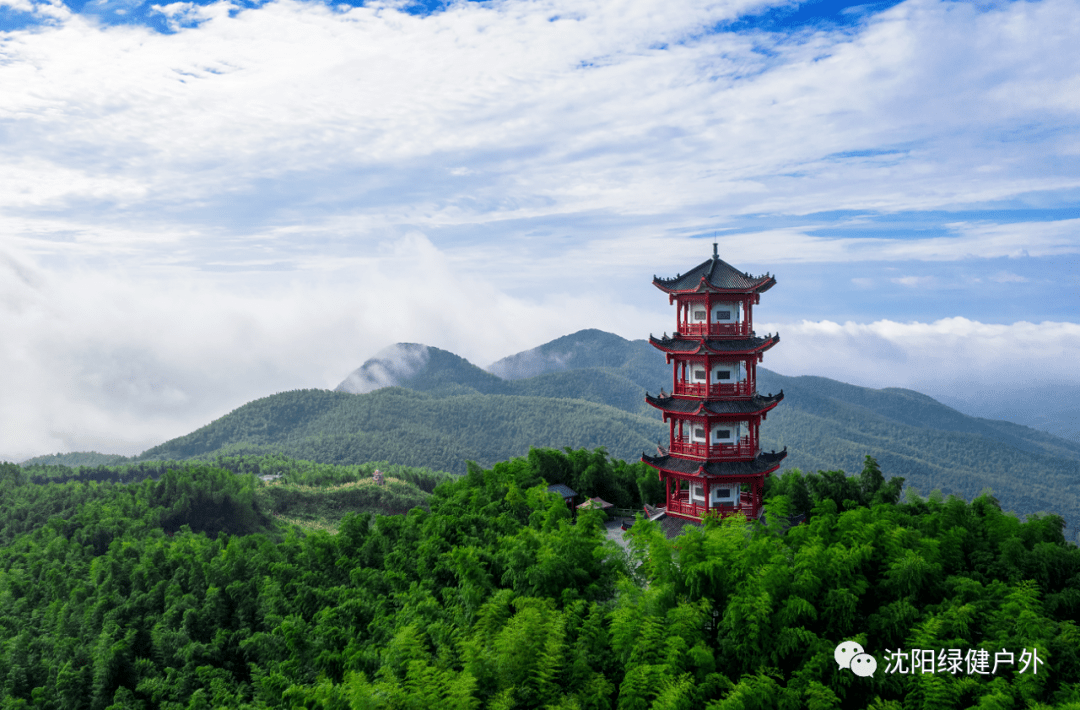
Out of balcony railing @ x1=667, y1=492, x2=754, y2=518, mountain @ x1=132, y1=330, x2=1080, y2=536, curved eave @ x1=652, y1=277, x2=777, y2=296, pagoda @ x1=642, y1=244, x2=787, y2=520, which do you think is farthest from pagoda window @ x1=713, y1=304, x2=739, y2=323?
mountain @ x1=132, y1=330, x2=1080, y2=536

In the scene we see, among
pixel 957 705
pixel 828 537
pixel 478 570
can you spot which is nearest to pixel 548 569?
pixel 478 570

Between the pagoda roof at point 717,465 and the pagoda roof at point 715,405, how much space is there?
229 cm

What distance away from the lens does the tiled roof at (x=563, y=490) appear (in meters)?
37.8

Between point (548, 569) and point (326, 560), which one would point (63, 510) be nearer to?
point (326, 560)

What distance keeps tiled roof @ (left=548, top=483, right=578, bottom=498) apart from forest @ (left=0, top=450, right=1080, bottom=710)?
1.12m

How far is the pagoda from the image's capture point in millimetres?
30125

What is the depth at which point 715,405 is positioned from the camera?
30469mm

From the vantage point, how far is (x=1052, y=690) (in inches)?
677

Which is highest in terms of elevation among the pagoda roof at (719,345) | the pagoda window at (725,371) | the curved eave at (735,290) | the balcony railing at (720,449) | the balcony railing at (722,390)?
the curved eave at (735,290)

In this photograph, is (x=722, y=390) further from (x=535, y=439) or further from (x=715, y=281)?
(x=535, y=439)

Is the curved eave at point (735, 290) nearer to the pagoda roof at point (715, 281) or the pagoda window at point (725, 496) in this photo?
the pagoda roof at point (715, 281)

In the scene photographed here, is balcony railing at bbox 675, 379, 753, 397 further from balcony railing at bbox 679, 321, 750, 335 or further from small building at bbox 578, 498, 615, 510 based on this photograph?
small building at bbox 578, 498, 615, 510

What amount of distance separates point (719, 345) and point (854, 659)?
15.1 metres

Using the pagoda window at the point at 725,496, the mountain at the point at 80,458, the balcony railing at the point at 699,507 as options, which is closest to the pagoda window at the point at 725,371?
the pagoda window at the point at 725,496
